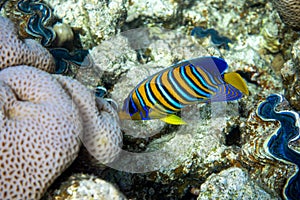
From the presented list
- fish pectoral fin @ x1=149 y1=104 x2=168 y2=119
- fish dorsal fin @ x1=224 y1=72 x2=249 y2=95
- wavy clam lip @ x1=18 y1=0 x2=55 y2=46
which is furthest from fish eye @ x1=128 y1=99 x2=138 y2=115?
wavy clam lip @ x1=18 y1=0 x2=55 y2=46

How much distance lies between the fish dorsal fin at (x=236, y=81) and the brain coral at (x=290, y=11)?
2378mm

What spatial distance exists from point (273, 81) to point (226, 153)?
1982 mm

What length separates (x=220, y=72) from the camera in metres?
2.58

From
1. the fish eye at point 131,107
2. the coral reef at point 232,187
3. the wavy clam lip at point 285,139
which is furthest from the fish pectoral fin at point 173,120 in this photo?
the wavy clam lip at point 285,139

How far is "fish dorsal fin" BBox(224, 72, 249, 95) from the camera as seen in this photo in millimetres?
2457

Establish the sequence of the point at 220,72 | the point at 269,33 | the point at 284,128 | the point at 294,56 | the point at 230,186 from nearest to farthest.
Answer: the point at 220,72
the point at 230,186
the point at 284,128
the point at 294,56
the point at 269,33

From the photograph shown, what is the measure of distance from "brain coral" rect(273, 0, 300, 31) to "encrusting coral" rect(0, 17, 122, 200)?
3.03m

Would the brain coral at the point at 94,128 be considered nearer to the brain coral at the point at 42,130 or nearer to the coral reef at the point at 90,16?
the brain coral at the point at 42,130

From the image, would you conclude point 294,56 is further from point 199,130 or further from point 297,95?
point 199,130

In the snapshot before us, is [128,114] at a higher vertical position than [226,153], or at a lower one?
higher

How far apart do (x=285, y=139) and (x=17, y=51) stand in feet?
9.05

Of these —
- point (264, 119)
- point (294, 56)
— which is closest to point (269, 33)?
point (294, 56)

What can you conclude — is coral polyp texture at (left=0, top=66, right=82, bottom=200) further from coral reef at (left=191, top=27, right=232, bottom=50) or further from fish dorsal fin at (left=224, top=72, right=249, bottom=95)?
coral reef at (left=191, top=27, right=232, bottom=50)

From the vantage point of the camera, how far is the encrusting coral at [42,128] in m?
2.11
